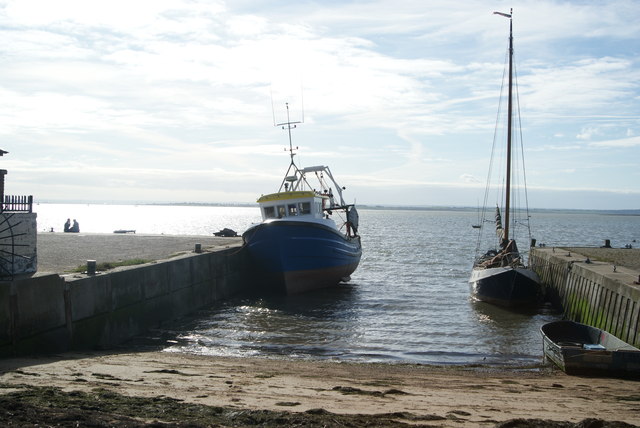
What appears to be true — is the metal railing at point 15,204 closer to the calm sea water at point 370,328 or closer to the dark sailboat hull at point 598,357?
the calm sea water at point 370,328

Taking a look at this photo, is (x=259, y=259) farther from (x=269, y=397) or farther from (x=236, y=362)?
(x=269, y=397)

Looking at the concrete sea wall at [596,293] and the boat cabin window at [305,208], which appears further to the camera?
the boat cabin window at [305,208]

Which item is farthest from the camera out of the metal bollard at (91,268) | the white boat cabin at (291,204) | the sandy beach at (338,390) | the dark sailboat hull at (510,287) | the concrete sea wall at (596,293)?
the white boat cabin at (291,204)

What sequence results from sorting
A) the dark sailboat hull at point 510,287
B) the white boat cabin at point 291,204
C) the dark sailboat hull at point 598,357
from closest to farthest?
the dark sailboat hull at point 598,357, the dark sailboat hull at point 510,287, the white boat cabin at point 291,204

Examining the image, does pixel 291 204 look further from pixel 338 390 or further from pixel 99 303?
pixel 338 390

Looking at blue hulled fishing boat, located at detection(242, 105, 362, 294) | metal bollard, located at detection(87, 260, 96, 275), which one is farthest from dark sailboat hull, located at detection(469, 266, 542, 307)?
metal bollard, located at detection(87, 260, 96, 275)

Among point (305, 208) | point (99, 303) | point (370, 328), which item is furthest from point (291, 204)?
point (99, 303)

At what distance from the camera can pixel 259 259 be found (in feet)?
79.2

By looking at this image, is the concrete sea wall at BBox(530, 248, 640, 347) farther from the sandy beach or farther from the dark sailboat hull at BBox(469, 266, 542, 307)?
the sandy beach

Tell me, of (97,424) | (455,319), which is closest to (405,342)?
(455,319)

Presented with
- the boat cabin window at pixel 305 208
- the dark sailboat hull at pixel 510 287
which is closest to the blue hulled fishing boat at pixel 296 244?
the boat cabin window at pixel 305 208

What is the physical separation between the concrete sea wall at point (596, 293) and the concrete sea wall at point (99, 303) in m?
11.6

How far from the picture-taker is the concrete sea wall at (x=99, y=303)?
1088 cm

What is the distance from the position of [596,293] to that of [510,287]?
16.4 feet
